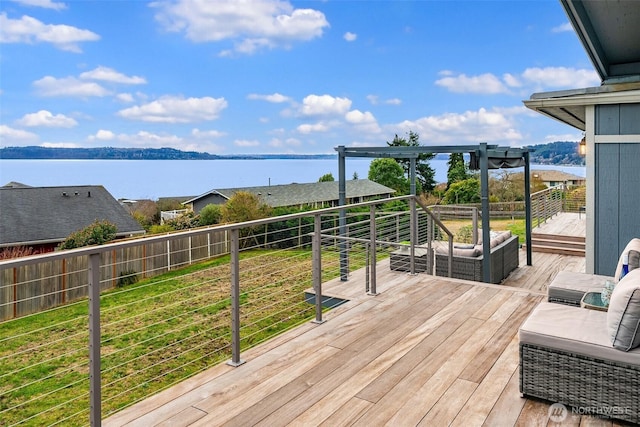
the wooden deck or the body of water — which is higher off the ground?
the body of water

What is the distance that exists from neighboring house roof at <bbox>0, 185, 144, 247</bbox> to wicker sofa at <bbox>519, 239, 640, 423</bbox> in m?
23.7

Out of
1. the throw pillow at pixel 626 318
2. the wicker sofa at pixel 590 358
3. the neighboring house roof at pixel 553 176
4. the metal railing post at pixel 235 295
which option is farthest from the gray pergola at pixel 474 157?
the neighboring house roof at pixel 553 176

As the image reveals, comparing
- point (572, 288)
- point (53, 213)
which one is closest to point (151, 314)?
point (572, 288)

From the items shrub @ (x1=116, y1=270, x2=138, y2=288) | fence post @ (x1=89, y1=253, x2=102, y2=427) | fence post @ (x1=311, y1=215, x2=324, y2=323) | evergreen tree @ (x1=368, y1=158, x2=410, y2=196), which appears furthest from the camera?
evergreen tree @ (x1=368, y1=158, x2=410, y2=196)

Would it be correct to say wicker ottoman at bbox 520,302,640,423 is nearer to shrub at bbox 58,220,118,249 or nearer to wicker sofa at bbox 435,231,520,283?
wicker sofa at bbox 435,231,520,283

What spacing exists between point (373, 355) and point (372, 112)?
50875mm

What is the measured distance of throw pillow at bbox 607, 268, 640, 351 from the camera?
7.34ft

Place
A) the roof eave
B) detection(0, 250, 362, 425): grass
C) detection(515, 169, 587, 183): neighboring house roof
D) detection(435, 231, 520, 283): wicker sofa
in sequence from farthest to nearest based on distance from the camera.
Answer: detection(515, 169, 587, 183): neighboring house roof, detection(435, 231, 520, 283): wicker sofa, detection(0, 250, 362, 425): grass, the roof eave

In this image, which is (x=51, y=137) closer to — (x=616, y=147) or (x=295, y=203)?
(x=295, y=203)

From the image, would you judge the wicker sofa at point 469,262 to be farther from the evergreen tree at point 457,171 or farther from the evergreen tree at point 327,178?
the evergreen tree at point 327,178

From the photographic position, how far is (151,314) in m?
11.1

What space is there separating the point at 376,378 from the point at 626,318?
4.64ft

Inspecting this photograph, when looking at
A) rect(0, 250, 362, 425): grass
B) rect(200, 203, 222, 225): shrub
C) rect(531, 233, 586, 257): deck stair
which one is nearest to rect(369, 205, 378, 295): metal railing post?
rect(0, 250, 362, 425): grass

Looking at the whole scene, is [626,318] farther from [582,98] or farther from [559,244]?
[559,244]
